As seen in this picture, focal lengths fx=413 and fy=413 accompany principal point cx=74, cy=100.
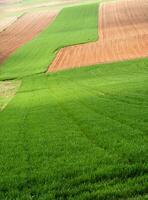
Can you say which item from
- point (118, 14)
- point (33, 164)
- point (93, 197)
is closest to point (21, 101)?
point (33, 164)

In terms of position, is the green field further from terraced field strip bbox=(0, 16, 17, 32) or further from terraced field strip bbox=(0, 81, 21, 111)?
terraced field strip bbox=(0, 16, 17, 32)

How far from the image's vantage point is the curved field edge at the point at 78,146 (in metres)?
10.1

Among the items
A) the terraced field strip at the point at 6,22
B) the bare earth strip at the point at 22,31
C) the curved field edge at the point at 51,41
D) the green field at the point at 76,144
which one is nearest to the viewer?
the green field at the point at 76,144

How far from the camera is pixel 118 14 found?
268ft

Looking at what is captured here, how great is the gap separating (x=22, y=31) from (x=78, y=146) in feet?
227

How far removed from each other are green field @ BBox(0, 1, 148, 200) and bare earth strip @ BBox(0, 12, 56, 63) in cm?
2968

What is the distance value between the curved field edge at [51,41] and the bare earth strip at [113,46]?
149 cm

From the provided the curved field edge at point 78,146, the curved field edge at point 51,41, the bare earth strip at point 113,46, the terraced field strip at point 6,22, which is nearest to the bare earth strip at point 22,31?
the terraced field strip at point 6,22

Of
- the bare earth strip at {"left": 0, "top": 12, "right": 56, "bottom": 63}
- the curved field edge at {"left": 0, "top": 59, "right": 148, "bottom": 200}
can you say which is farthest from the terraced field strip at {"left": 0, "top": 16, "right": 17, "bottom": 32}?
the curved field edge at {"left": 0, "top": 59, "right": 148, "bottom": 200}

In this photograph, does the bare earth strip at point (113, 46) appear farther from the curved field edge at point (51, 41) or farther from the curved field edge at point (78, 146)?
the curved field edge at point (78, 146)

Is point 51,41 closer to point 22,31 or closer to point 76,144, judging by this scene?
point 22,31

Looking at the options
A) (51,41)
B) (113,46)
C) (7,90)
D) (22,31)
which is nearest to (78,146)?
(7,90)

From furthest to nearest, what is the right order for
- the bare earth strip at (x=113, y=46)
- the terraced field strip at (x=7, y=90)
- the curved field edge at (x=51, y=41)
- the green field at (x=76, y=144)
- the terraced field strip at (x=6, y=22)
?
the terraced field strip at (x=6, y=22), the curved field edge at (x=51, y=41), the bare earth strip at (x=113, y=46), the terraced field strip at (x=7, y=90), the green field at (x=76, y=144)

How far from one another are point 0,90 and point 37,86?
10.6 ft
